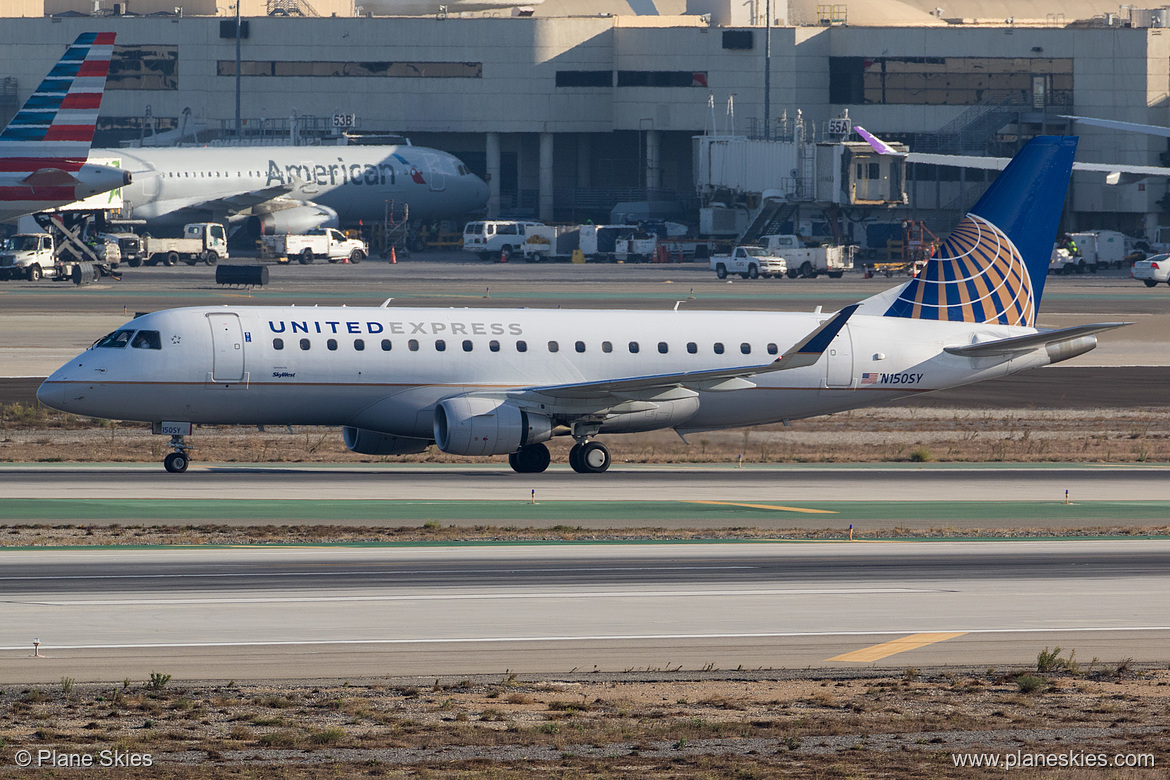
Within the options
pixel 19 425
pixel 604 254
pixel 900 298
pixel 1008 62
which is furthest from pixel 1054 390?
pixel 1008 62

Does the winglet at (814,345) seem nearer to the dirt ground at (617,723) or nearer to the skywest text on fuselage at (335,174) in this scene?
the dirt ground at (617,723)

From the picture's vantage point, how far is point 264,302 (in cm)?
8162

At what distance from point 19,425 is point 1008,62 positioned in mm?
105758

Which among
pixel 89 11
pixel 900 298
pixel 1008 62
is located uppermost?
pixel 89 11

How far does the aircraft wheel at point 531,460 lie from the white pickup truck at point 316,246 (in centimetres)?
8160

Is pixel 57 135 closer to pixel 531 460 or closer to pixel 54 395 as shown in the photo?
pixel 54 395

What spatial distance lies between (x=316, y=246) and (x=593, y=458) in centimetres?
8356

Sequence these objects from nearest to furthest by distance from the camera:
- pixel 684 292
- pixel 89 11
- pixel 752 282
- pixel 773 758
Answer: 1. pixel 773 758
2. pixel 684 292
3. pixel 752 282
4. pixel 89 11

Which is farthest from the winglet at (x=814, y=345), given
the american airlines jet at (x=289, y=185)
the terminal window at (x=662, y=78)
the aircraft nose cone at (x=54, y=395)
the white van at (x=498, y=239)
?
the terminal window at (x=662, y=78)

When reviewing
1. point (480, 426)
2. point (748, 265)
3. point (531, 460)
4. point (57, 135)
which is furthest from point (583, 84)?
point (480, 426)

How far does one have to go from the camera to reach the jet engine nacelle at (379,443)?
128ft

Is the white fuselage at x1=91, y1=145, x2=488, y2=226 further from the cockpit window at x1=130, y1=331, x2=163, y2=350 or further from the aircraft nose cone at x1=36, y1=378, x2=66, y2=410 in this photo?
the aircraft nose cone at x1=36, y1=378, x2=66, y2=410

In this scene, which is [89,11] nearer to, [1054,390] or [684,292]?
[684,292]

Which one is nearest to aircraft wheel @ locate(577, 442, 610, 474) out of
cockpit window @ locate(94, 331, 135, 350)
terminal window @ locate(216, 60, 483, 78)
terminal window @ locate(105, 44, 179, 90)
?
cockpit window @ locate(94, 331, 135, 350)
